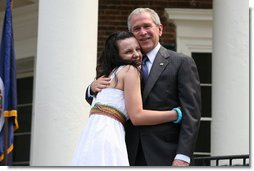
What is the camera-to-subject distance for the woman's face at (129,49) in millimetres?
4730

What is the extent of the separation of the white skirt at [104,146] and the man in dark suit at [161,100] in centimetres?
17

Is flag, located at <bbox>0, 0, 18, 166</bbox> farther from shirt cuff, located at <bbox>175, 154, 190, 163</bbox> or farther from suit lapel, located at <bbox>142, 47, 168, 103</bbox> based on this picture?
shirt cuff, located at <bbox>175, 154, 190, 163</bbox>

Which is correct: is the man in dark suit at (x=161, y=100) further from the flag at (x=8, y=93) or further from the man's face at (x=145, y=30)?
the flag at (x=8, y=93)

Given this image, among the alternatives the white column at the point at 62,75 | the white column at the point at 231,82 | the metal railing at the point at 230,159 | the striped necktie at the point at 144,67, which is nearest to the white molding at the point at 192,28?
the white column at the point at 231,82

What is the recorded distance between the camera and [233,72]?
691cm

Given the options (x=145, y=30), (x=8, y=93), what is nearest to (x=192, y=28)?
(x=8, y=93)

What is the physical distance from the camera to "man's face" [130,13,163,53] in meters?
→ 4.80

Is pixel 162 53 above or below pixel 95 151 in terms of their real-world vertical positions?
above

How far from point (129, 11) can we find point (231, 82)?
3.38 metres

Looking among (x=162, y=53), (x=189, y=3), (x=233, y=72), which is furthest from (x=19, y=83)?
(x=162, y=53)

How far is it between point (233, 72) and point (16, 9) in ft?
14.8

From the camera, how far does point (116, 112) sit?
15.5 feet

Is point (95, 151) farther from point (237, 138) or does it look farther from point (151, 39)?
point (237, 138)

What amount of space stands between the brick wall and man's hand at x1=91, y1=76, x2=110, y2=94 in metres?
5.14
